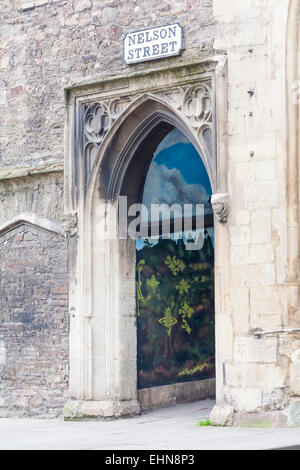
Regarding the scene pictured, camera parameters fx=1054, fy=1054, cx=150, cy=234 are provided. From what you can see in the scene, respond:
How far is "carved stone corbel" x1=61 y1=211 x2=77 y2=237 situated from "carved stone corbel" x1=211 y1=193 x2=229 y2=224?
6.36 feet

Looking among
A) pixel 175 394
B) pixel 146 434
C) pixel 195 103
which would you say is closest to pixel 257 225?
pixel 195 103

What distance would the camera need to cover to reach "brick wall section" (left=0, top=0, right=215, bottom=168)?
11.2 metres

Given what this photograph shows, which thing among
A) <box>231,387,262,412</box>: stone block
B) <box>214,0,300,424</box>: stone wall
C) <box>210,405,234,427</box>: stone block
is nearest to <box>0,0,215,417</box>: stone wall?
<box>214,0,300,424</box>: stone wall

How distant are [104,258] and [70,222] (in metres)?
0.55

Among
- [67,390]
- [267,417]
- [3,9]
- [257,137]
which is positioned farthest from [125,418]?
[3,9]

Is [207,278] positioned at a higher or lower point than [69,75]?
lower

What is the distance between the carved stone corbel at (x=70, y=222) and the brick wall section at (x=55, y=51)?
75 centimetres

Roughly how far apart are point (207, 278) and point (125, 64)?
125 inches

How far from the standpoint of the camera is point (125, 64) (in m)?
11.5

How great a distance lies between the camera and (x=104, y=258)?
1171 cm

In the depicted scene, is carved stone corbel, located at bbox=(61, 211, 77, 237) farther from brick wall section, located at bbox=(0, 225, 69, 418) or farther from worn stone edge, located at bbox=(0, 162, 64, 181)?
worn stone edge, located at bbox=(0, 162, 64, 181)
